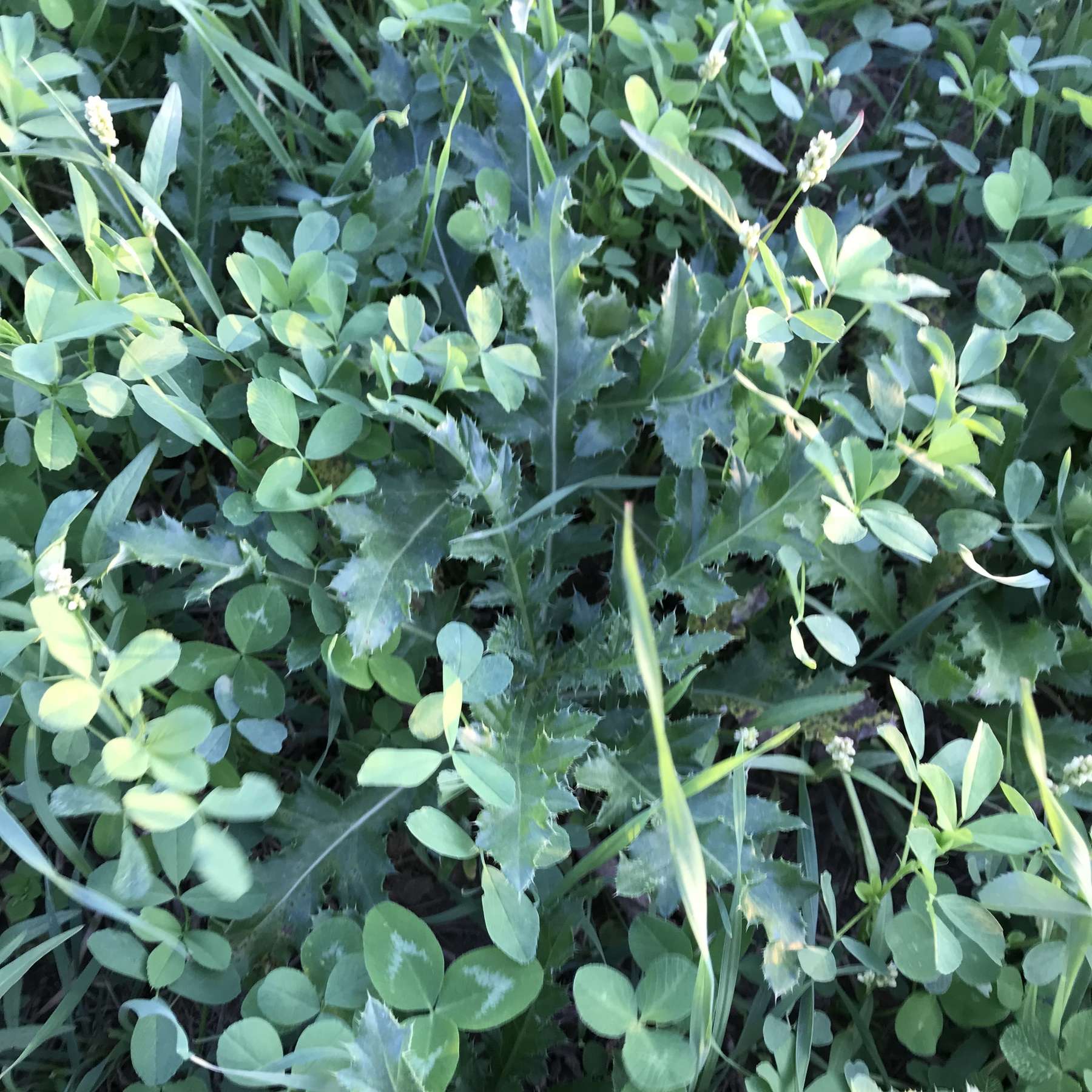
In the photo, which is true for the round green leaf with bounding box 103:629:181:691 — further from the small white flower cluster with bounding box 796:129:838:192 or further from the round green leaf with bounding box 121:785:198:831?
the small white flower cluster with bounding box 796:129:838:192

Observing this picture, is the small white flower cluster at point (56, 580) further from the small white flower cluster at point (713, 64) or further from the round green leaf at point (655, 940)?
the small white flower cluster at point (713, 64)

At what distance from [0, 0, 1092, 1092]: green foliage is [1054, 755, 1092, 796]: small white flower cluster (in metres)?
0.07

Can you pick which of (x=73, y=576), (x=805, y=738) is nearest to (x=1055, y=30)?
(x=805, y=738)

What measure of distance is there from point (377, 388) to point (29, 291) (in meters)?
0.52

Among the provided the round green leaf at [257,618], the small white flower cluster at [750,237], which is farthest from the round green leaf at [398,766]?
the small white flower cluster at [750,237]

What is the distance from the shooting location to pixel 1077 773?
1247 millimetres

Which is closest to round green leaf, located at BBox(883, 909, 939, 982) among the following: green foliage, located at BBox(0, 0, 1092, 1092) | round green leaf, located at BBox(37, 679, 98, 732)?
green foliage, located at BBox(0, 0, 1092, 1092)

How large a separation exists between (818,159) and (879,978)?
1253 mm

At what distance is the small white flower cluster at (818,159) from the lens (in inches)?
48.0

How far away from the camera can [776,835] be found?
5.08ft

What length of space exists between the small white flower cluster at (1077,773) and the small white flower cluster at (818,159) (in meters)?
0.92

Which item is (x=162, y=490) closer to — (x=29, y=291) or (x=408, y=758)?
(x=29, y=291)

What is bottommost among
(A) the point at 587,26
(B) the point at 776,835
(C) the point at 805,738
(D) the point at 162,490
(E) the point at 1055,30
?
(B) the point at 776,835

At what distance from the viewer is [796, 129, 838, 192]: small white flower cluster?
1220 millimetres
